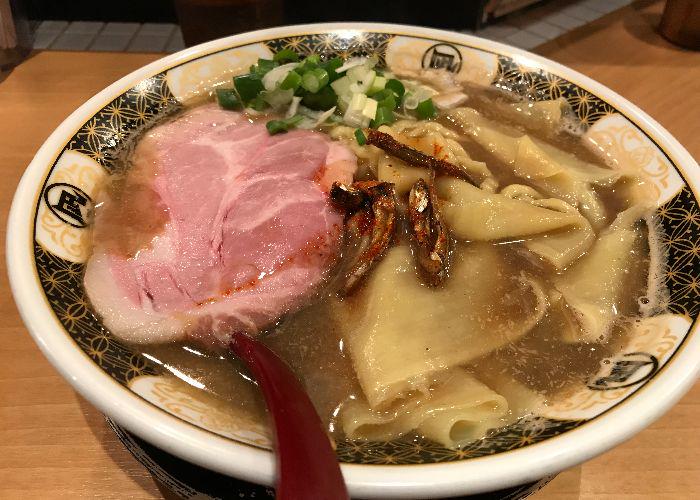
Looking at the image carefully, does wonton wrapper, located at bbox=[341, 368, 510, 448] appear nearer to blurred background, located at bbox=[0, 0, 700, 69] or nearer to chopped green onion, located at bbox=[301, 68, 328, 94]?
chopped green onion, located at bbox=[301, 68, 328, 94]

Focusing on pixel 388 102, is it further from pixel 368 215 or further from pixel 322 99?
pixel 368 215

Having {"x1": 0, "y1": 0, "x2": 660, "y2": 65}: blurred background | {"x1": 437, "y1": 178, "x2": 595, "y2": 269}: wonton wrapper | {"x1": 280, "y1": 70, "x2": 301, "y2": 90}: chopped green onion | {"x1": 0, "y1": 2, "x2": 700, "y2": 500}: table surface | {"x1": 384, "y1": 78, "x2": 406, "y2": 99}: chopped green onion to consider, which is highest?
{"x1": 280, "y1": 70, "x2": 301, "y2": 90}: chopped green onion

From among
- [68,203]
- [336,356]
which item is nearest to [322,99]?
[68,203]

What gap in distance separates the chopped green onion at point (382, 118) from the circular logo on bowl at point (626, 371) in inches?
42.3

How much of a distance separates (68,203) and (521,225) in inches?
48.6

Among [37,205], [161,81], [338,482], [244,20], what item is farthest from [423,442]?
[244,20]

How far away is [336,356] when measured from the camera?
1.29 meters

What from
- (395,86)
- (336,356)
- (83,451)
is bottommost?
(83,451)

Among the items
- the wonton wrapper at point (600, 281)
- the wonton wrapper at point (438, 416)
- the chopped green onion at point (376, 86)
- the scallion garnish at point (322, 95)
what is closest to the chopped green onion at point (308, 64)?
the scallion garnish at point (322, 95)

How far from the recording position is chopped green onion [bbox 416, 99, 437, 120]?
6.52 feet

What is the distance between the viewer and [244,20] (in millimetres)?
2635

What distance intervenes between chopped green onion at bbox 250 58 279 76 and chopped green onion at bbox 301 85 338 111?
0.18 metres

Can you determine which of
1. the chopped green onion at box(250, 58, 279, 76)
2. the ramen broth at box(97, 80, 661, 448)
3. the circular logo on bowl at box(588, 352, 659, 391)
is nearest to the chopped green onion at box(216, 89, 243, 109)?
the chopped green onion at box(250, 58, 279, 76)

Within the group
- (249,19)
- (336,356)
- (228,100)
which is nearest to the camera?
(336,356)
